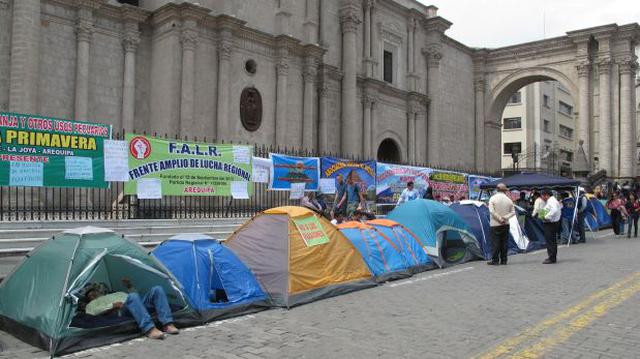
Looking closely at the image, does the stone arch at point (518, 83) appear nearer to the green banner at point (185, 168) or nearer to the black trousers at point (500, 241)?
the black trousers at point (500, 241)

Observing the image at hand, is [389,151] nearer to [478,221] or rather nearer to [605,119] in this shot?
[605,119]

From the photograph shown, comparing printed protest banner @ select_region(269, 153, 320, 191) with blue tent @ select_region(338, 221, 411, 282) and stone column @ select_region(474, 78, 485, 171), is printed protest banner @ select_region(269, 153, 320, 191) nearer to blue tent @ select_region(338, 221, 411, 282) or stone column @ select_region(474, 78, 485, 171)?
blue tent @ select_region(338, 221, 411, 282)

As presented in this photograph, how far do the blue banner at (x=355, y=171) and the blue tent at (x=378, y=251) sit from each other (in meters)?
5.71

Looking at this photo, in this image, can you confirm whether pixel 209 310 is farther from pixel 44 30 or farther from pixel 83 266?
pixel 44 30

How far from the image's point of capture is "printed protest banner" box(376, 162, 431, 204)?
18.5 m

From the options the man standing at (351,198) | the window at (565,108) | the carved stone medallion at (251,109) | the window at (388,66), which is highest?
the window at (565,108)

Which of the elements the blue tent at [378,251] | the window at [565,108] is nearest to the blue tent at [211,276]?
the blue tent at [378,251]

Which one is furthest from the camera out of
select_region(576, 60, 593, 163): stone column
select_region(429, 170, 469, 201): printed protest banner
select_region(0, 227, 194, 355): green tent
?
select_region(576, 60, 593, 163): stone column

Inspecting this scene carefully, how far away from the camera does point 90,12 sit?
17.8m

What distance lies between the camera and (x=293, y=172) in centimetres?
1531

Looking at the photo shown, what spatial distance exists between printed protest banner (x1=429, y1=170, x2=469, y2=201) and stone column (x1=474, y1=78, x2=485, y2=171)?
1561 centimetres

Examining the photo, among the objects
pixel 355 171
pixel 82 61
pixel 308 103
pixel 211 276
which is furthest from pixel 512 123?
pixel 211 276

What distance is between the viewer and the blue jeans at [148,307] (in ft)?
20.9

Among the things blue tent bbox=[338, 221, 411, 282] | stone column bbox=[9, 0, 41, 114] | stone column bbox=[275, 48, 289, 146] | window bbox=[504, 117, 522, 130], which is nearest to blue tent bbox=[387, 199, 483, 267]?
blue tent bbox=[338, 221, 411, 282]
